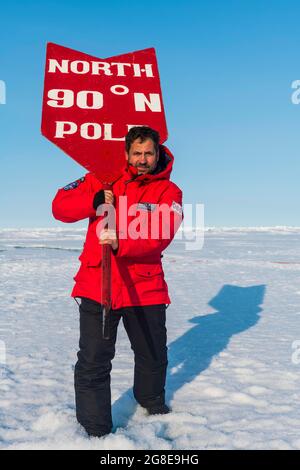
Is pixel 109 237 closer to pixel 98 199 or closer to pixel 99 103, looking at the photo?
pixel 98 199

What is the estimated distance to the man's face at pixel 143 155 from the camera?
8.96 feet

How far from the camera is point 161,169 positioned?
2814mm

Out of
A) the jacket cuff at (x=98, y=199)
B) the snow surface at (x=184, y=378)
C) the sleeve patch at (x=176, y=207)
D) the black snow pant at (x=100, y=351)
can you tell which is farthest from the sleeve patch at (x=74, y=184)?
the snow surface at (x=184, y=378)

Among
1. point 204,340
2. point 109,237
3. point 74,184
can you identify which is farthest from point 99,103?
point 204,340

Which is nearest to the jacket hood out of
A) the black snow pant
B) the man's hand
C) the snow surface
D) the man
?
the man

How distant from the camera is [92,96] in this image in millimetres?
3113

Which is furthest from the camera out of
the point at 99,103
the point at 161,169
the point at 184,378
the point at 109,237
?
the point at 184,378

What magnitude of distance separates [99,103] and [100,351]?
5.53 feet

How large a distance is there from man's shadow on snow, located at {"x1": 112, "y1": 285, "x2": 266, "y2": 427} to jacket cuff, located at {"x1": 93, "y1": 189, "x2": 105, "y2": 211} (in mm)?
1494

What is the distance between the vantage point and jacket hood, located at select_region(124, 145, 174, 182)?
273 centimetres

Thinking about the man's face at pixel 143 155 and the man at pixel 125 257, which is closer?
the man at pixel 125 257

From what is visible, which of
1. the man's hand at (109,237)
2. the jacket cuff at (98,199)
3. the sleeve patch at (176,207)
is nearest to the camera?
the man's hand at (109,237)

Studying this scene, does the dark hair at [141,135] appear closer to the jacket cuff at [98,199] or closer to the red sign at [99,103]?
the red sign at [99,103]
